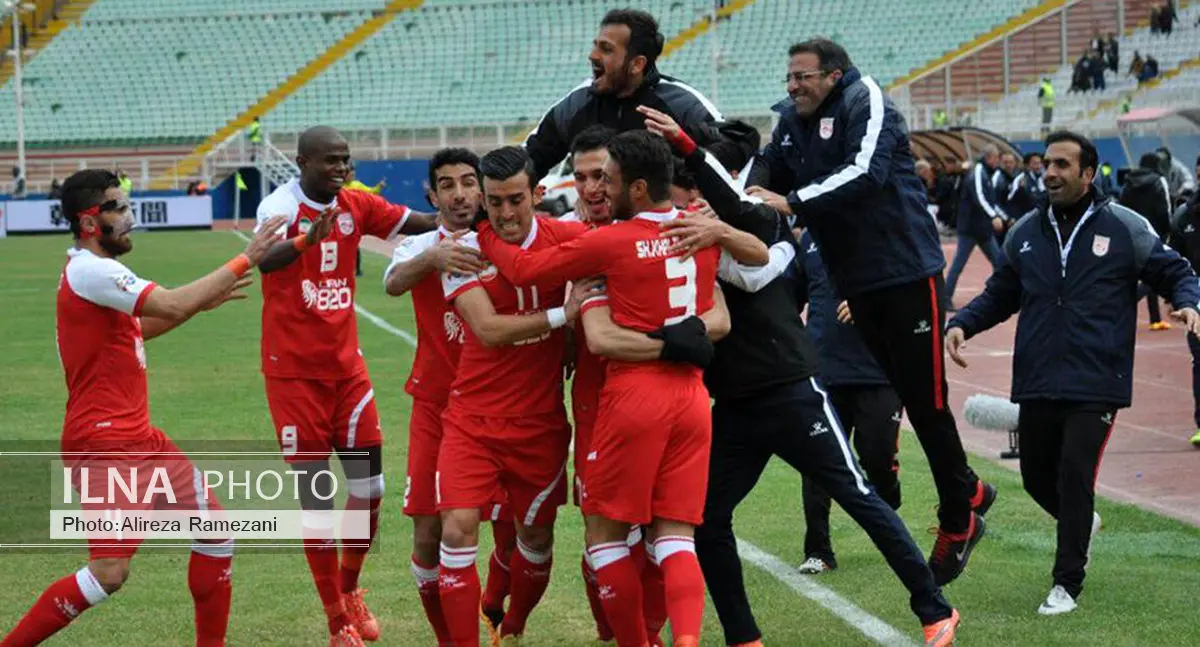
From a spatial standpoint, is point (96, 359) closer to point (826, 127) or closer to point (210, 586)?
point (210, 586)

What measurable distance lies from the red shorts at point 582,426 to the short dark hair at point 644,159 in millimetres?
935

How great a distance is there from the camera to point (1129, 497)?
10242mm

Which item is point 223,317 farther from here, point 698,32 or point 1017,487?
point 698,32

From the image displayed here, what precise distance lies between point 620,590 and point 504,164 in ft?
5.44

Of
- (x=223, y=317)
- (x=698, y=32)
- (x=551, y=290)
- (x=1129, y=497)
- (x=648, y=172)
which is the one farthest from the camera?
(x=698, y=32)

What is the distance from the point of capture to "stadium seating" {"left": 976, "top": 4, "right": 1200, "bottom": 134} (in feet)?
149

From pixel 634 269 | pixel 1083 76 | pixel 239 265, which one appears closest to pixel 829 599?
pixel 634 269

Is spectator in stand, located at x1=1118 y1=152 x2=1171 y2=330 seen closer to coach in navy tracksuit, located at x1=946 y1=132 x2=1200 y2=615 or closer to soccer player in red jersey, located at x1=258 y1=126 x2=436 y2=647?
coach in navy tracksuit, located at x1=946 y1=132 x2=1200 y2=615

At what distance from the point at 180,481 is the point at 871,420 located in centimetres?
350

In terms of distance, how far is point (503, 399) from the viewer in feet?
21.2

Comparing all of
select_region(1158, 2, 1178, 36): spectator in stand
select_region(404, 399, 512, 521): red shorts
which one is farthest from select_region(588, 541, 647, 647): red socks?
select_region(1158, 2, 1178, 36): spectator in stand

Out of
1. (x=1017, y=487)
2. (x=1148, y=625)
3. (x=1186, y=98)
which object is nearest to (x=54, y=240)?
(x=1186, y=98)

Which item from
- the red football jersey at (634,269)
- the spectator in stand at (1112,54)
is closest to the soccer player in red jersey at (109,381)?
the red football jersey at (634,269)

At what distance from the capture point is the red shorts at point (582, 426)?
6555 mm
